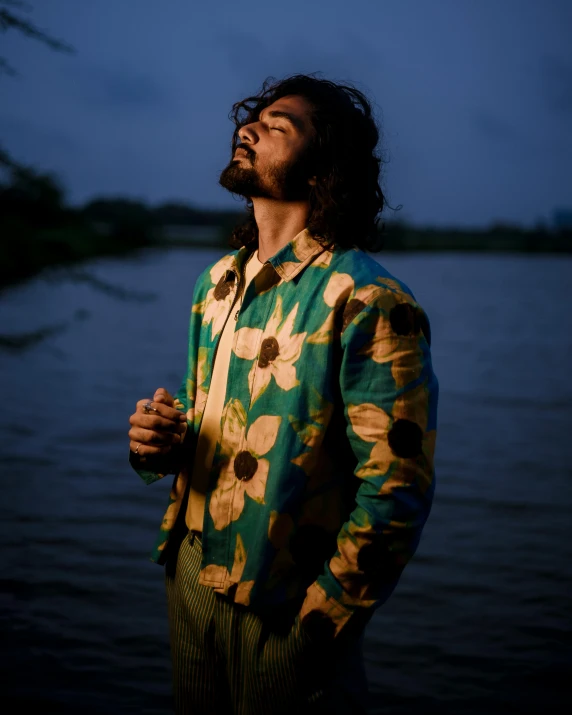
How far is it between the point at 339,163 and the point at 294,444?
2.24 feet

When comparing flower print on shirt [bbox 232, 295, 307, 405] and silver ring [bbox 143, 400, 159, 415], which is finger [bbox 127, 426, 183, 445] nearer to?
silver ring [bbox 143, 400, 159, 415]

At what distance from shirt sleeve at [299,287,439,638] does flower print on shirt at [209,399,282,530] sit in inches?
7.1

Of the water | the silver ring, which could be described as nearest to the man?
the silver ring

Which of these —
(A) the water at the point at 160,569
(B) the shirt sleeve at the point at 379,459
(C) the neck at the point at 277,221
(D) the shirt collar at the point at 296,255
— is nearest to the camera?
(B) the shirt sleeve at the point at 379,459

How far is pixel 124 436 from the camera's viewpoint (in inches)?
301

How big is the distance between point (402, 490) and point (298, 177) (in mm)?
→ 740

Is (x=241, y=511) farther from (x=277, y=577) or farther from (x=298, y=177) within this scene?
(x=298, y=177)

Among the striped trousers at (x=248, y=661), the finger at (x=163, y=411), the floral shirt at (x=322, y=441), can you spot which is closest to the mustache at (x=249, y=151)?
the floral shirt at (x=322, y=441)

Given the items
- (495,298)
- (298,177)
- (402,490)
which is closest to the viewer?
(402,490)

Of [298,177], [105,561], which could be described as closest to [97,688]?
[105,561]

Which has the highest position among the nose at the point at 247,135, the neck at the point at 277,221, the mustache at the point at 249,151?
the nose at the point at 247,135

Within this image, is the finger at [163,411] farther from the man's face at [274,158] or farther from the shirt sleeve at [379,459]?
the man's face at [274,158]

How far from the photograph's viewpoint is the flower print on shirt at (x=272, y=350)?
66.0 inches

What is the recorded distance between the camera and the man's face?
184 cm
